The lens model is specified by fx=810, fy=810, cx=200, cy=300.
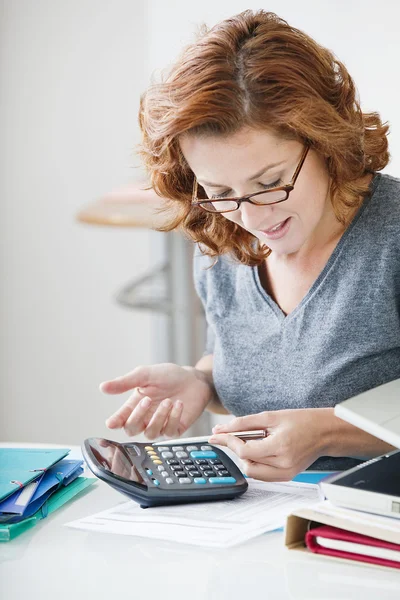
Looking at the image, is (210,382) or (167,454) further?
(210,382)

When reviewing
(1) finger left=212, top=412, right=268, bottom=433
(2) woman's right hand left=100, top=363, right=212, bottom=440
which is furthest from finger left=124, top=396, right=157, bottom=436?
(1) finger left=212, top=412, right=268, bottom=433

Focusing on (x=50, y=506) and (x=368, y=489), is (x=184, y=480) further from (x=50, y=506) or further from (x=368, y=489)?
(x=368, y=489)

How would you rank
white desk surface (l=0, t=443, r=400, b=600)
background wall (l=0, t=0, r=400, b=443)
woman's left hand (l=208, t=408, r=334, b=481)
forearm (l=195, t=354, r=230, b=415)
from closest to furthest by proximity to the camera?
white desk surface (l=0, t=443, r=400, b=600), woman's left hand (l=208, t=408, r=334, b=481), forearm (l=195, t=354, r=230, b=415), background wall (l=0, t=0, r=400, b=443)

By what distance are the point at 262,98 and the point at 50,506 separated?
1.90ft

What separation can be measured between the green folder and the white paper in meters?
0.05

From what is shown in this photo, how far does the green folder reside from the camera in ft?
2.90

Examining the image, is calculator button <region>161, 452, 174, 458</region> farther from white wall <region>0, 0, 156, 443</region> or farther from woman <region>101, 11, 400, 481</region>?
white wall <region>0, 0, 156, 443</region>

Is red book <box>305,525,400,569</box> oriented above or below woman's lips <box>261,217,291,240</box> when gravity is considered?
below

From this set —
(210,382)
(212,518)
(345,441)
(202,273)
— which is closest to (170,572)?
(212,518)

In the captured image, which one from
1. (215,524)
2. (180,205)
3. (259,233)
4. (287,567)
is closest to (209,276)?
(180,205)

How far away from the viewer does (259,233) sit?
1.16 meters

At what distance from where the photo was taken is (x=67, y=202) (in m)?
2.91

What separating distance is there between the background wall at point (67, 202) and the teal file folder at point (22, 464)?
1.79 meters

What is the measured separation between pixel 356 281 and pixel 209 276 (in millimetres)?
315
